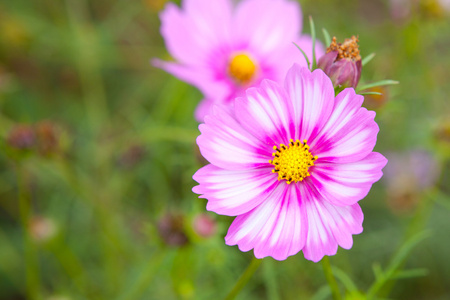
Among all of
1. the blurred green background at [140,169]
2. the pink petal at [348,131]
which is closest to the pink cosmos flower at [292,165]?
the pink petal at [348,131]

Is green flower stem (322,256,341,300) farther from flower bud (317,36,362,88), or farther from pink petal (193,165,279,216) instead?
flower bud (317,36,362,88)

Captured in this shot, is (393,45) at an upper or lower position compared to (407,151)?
upper

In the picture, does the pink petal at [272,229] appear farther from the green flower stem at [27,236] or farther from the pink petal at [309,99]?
the green flower stem at [27,236]

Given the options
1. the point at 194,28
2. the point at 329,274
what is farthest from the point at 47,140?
the point at 329,274

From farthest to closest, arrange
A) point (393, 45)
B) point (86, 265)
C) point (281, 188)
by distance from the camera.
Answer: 1. point (393, 45)
2. point (86, 265)
3. point (281, 188)

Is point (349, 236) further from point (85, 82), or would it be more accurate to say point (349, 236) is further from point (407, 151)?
point (85, 82)

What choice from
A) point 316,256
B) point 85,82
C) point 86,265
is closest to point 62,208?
point 86,265

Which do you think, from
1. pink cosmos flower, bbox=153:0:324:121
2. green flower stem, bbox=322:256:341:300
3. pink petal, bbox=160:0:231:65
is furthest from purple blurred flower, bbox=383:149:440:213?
green flower stem, bbox=322:256:341:300

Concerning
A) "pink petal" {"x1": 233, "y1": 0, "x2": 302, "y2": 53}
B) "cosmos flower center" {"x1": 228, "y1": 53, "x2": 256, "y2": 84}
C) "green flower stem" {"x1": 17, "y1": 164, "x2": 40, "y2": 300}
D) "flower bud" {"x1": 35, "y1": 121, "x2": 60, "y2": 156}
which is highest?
"pink petal" {"x1": 233, "y1": 0, "x2": 302, "y2": 53}
